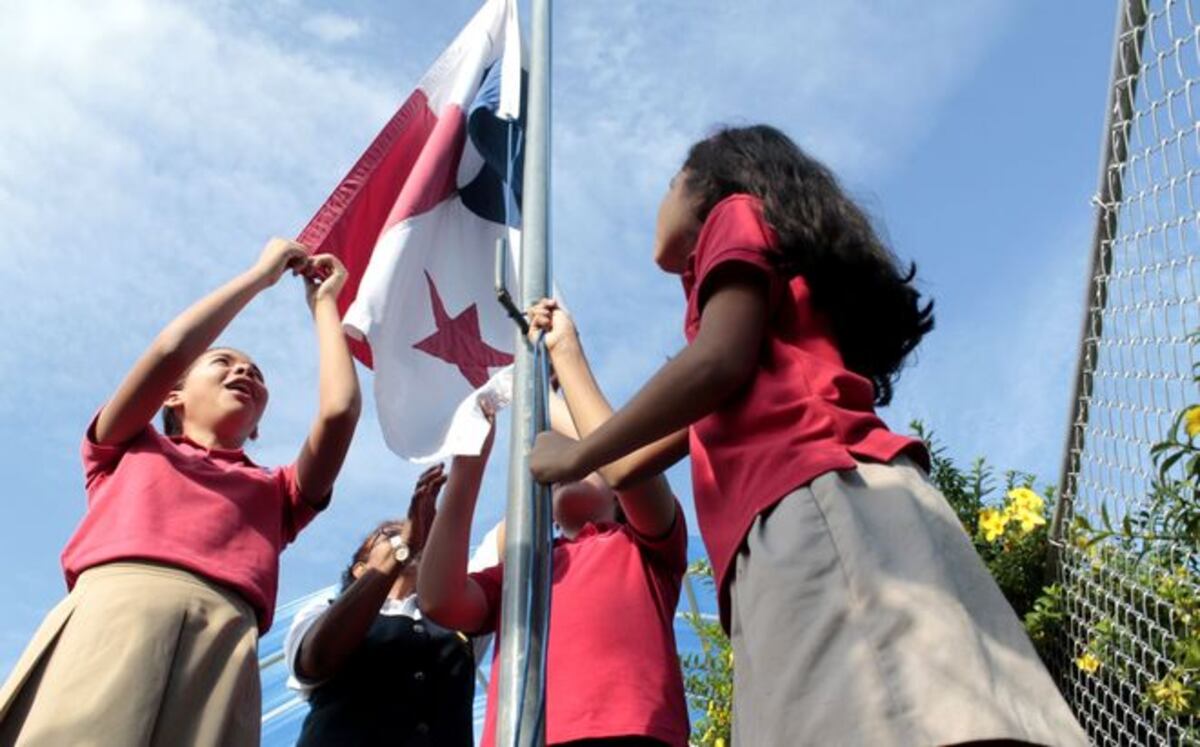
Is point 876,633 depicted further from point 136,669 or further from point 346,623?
point 346,623

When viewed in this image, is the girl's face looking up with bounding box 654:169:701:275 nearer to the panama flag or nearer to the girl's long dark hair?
the girl's long dark hair

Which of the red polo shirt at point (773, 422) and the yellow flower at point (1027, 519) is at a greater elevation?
the yellow flower at point (1027, 519)

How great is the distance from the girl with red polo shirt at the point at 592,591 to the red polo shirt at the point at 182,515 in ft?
1.13

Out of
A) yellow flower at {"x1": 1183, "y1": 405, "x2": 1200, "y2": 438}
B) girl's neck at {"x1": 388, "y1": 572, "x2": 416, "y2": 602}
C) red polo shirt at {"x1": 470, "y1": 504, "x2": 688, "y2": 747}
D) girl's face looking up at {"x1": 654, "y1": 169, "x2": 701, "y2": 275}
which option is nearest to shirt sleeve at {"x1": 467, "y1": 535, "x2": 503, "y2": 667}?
girl's neck at {"x1": 388, "y1": 572, "x2": 416, "y2": 602}

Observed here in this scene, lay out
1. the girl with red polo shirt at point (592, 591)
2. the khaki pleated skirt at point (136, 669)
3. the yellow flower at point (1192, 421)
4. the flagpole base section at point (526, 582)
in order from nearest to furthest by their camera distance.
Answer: the flagpole base section at point (526, 582)
the khaki pleated skirt at point (136, 669)
the girl with red polo shirt at point (592, 591)
the yellow flower at point (1192, 421)

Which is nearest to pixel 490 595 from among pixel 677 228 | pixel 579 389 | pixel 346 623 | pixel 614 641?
pixel 346 623

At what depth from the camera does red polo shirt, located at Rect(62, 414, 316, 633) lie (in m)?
2.28

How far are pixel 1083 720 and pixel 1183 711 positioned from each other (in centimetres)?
37

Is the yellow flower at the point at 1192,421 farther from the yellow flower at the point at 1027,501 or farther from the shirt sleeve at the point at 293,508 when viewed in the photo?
the shirt sleeve at the point at 293,508

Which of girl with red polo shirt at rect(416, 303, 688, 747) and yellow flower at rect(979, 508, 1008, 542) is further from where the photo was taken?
yellow flower at rect(979, 508, 1008, 542)

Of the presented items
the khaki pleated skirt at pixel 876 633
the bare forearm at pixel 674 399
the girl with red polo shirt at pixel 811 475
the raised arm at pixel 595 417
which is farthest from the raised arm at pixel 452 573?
the khaki pleated skirt at pixel 876 633

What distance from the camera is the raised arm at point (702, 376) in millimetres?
1692

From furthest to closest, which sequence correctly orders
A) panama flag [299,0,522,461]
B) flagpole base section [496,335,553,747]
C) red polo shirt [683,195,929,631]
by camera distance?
panama flag [299,0,522,461] → flagpole base section [496,335,553,747] → red polo shirt [683,195,929,631]

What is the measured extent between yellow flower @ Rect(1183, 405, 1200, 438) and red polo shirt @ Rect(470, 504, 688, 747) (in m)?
1.01
